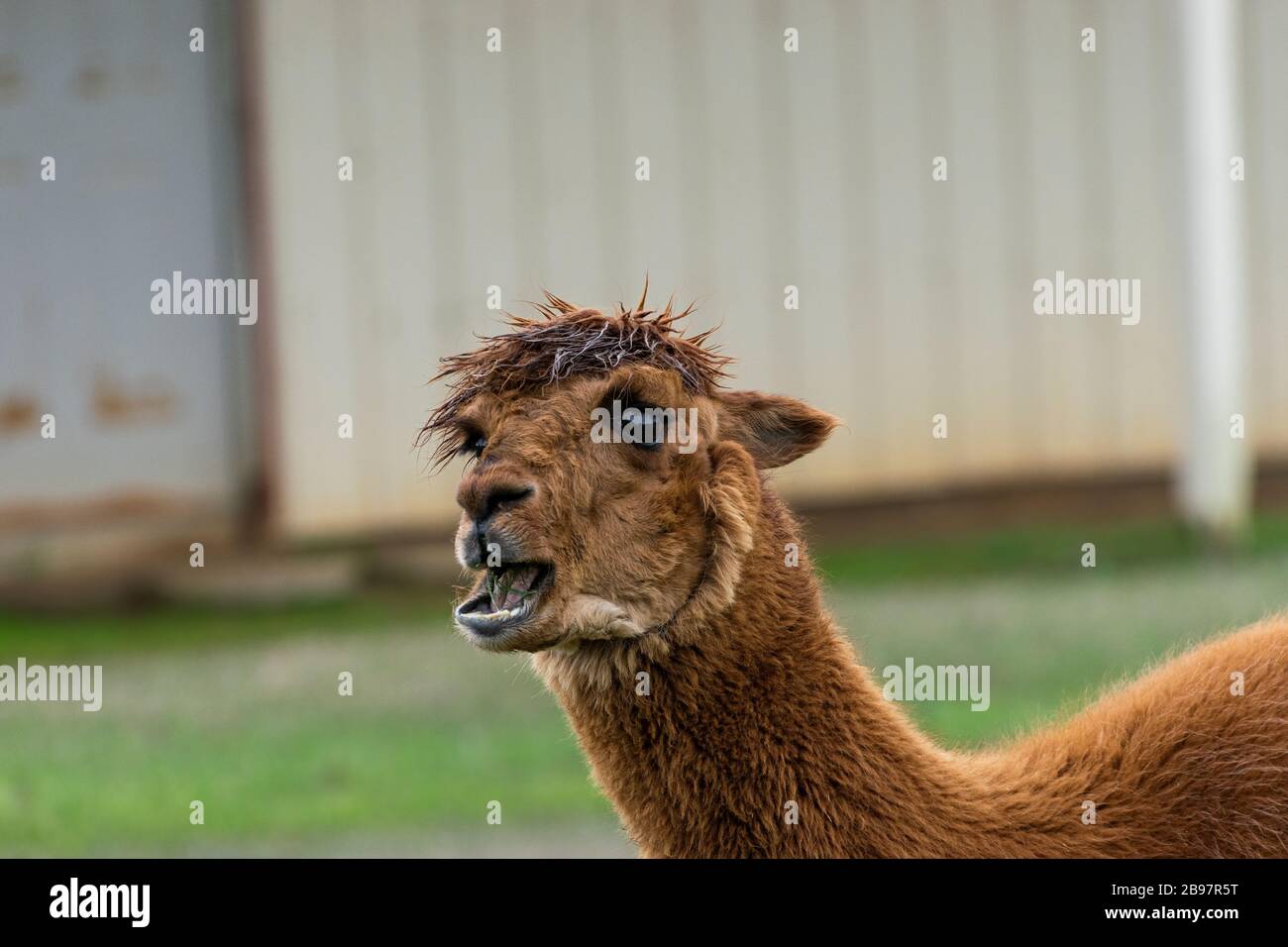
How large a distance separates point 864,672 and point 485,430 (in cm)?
95

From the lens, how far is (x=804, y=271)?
39.8 ft

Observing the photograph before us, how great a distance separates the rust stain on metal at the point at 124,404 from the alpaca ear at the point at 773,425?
8645mm

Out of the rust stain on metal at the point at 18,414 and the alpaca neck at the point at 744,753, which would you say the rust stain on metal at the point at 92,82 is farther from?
the alpaca neck at the point at 744,753

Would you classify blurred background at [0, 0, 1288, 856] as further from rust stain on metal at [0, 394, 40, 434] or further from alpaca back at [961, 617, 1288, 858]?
alpaca back at [961, 617, 1288, 858]

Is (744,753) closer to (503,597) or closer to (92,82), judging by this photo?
(503,597)

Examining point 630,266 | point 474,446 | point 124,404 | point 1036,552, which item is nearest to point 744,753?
point 474,446

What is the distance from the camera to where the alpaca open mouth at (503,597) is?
3.15 metres

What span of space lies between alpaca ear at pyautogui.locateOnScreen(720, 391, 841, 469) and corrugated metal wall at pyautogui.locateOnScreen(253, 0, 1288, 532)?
7843mm

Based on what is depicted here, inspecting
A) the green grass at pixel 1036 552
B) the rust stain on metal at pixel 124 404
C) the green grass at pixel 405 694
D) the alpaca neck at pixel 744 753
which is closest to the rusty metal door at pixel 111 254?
the rust stain on metal at pixel 124 404

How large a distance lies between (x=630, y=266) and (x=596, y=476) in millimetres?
8664

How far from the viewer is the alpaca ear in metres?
3.58

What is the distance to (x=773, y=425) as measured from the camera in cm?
361

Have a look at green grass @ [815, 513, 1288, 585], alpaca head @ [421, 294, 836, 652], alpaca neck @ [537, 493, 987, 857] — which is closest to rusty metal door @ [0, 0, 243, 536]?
green grass @ [815, 513, 1288, 585]

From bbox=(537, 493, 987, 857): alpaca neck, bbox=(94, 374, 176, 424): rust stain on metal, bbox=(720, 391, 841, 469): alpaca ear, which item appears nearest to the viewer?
bbox=(537, 493, 987, 857): alpaca neck
